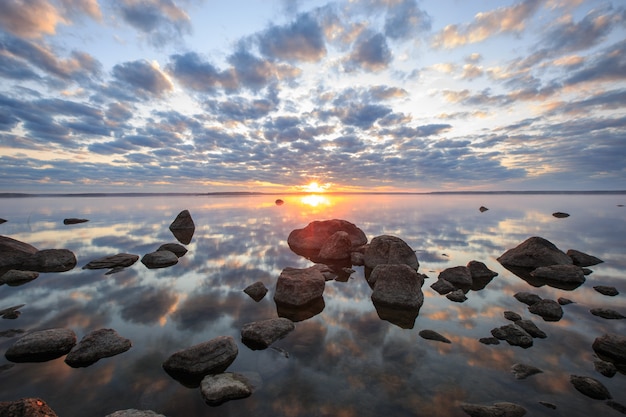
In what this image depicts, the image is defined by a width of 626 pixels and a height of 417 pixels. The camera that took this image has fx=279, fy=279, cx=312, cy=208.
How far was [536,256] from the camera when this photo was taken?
20.1 metres

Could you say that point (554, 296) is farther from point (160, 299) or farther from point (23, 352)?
A: point (23, 352)

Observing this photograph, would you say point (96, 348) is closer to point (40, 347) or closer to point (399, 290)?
point (40, 347)

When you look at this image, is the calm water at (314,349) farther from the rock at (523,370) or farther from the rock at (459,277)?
the rock at (459,277)

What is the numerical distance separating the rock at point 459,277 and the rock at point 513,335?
6027 millimetres

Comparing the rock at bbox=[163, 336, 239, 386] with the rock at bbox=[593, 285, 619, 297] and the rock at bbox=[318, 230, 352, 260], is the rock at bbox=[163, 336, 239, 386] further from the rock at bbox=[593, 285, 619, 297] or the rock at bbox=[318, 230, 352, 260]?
the rock at bbox=[593, 285, 619, 297]

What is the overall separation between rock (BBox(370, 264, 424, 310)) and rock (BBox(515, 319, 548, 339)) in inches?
152

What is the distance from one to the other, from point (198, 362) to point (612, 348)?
12.9m

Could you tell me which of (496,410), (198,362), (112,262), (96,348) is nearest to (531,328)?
(496,410)

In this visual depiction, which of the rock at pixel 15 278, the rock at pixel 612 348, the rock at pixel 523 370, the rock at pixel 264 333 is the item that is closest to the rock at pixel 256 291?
the rock at pixel 264 333

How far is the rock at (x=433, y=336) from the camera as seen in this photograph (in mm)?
10071

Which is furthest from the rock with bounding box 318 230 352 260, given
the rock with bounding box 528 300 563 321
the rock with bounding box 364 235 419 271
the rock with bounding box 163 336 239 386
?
the rock with bounding box 163 336 239 386

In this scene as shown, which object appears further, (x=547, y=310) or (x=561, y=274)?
→ (x=561, y=274)

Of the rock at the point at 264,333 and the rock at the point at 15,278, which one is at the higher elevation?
the rock at the point at 264,333

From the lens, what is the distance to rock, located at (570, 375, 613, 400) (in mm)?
7065
